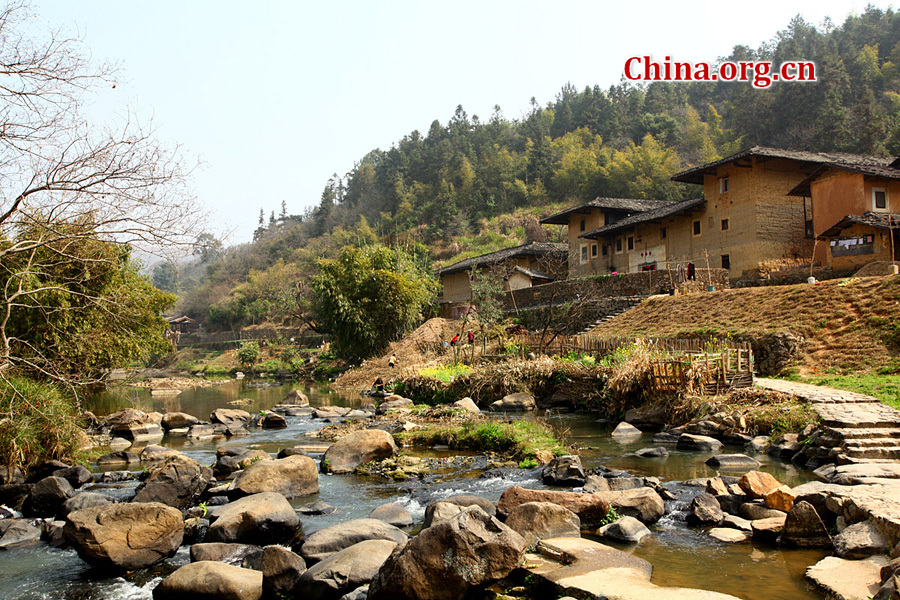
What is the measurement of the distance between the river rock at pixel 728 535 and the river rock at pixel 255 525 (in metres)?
4.97

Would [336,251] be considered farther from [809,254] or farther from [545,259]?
[809,254]

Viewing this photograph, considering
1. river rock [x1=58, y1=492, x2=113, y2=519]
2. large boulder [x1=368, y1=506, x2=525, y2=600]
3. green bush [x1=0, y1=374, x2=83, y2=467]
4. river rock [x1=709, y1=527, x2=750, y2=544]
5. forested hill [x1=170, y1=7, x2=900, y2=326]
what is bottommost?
river rock [x1=709, y1=527, x2=750, y2=544]

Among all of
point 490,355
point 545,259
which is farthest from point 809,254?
point 490,355

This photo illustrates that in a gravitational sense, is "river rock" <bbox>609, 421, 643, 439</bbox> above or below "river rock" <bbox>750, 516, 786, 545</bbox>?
below

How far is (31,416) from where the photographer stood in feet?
35.6

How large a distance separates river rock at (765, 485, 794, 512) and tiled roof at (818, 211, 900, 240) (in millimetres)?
20850

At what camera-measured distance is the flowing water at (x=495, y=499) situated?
600 cm

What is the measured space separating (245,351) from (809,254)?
38602mm

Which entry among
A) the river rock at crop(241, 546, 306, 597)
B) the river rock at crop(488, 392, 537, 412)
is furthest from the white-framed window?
the river rock at crop(241, 546, 306, 597)

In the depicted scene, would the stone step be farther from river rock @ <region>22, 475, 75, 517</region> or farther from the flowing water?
river rock @ <region>22, 475, 75, 517</region>

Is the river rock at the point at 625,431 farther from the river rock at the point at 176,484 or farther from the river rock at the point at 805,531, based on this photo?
the river rock at the point at 176,484

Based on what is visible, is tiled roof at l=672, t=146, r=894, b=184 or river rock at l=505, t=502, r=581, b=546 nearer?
river rock at l=505, t=502, r=581, b=546

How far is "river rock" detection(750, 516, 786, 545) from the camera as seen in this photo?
6770mm

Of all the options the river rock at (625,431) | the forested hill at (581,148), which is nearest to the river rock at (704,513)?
the river rock at (625,431)
